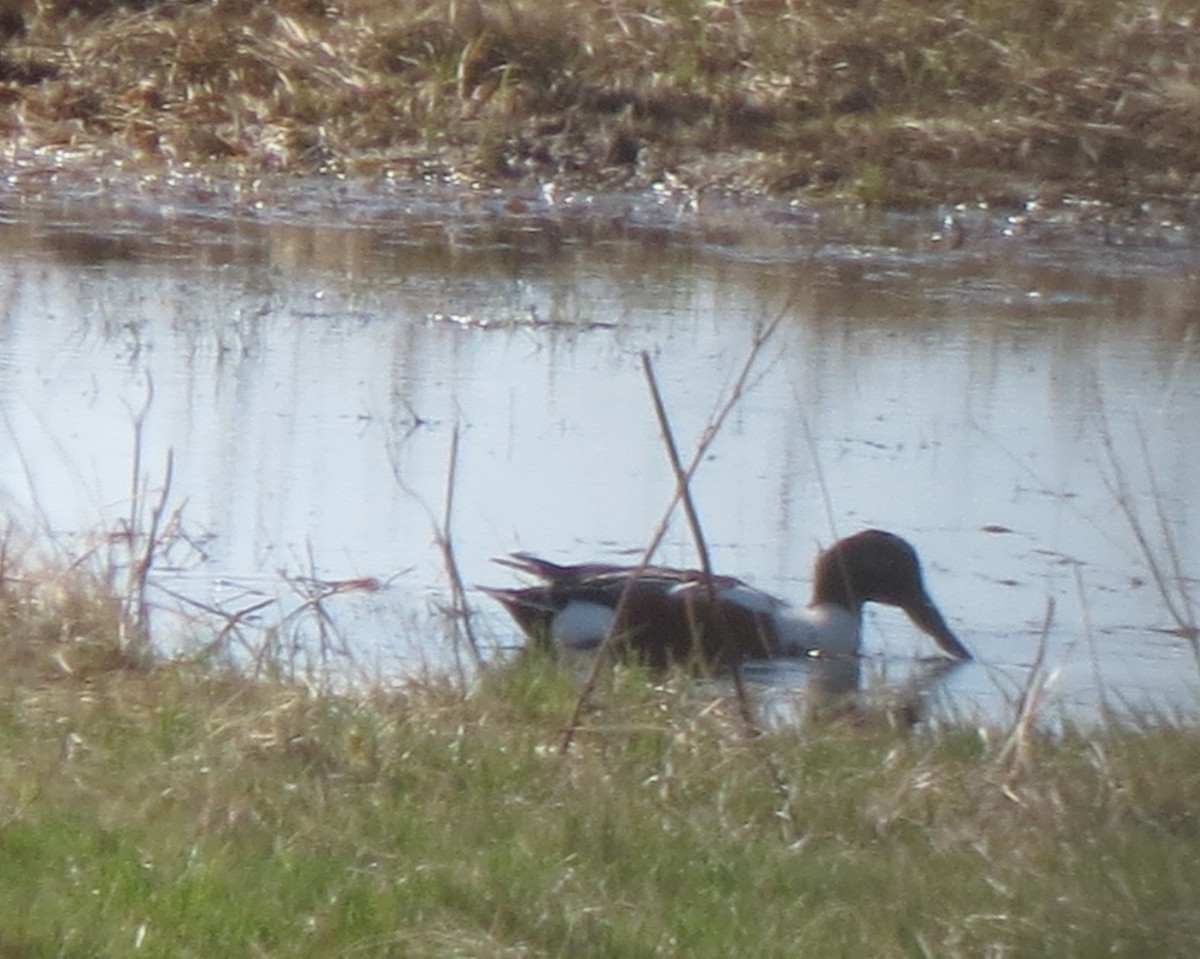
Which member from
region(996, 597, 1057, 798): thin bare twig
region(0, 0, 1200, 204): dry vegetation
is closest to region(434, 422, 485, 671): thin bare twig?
region(996, 597, 1057, 798): thin bare twig

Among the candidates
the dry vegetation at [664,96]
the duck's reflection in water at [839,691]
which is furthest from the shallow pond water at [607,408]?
the dry vegetation at [664,96]

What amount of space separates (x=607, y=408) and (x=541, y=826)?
4.53 m

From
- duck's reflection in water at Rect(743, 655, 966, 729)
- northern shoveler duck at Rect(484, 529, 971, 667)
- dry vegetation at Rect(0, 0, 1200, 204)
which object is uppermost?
dry vegetation at Rect(0, 0, 1200, 204)

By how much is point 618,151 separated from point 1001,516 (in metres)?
6.67

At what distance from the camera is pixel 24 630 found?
614 cm

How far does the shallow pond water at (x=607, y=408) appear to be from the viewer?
7207 mm

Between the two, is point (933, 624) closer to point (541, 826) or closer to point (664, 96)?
point (541, 826)

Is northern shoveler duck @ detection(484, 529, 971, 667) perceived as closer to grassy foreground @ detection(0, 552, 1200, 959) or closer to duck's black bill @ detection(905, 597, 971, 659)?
duck's black bill @ detection(905, 597, 971, 659)

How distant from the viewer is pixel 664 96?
14.8 metres

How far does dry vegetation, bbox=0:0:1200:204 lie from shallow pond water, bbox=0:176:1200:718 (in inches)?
22.6

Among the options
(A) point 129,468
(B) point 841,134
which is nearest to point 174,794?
(A) point 129,468

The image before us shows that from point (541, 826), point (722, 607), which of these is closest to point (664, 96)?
point (722, 607)

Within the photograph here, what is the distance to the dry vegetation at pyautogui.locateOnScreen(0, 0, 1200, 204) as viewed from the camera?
14.2 metres

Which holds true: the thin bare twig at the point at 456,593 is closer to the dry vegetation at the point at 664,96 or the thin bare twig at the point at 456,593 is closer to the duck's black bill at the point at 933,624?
the duck's black bill at the point at 933,624
